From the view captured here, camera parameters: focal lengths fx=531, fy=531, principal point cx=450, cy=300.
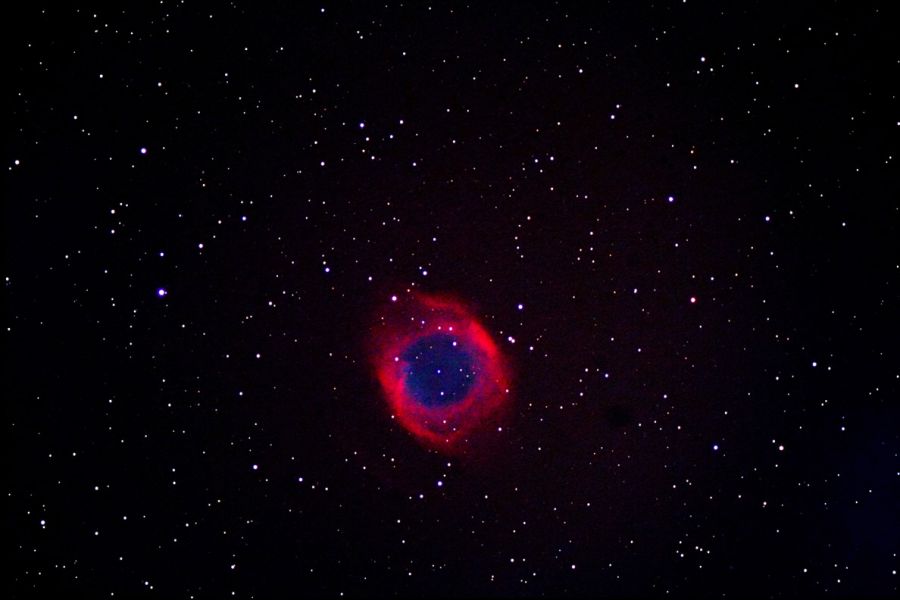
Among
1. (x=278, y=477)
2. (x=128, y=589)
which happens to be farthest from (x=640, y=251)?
(x=128, y=589)

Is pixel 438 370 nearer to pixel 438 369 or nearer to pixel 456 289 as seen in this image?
pixel 438 369

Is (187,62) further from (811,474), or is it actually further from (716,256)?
(811,474)

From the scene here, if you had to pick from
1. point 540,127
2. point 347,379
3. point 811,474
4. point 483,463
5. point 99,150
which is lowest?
point 811,474

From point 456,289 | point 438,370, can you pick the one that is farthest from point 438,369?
point 456,289
